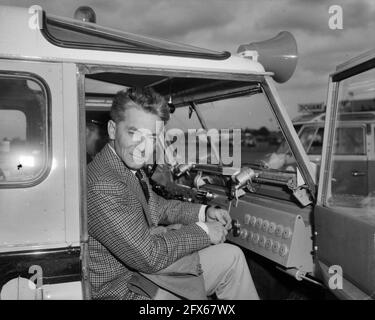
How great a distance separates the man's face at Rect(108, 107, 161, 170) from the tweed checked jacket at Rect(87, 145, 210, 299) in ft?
0.21

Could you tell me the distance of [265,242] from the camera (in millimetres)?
2463

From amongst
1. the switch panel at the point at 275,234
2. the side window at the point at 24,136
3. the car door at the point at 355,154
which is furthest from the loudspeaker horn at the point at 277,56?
the car door at the point at 355,154

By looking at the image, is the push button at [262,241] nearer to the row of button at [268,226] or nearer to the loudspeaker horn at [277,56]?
the row of button at [268,226]

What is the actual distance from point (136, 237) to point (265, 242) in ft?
3.11

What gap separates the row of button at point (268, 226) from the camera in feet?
7.55

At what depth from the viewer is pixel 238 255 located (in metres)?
2.41

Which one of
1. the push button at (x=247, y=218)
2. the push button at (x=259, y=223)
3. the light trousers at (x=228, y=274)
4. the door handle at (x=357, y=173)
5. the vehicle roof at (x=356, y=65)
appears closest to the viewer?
the vehicle roof at (x=356, y=65)

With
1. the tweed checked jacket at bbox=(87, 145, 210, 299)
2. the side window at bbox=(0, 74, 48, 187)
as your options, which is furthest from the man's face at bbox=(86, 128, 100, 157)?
the side window at bbox=(0, 74, 48, 187)

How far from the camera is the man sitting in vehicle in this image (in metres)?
1.88

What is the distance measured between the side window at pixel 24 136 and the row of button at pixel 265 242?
54.7 inches

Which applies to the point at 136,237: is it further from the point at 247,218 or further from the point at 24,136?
the point at 247,218

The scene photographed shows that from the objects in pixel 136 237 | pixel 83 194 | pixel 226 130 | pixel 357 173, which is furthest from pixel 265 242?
pixel 357 173
